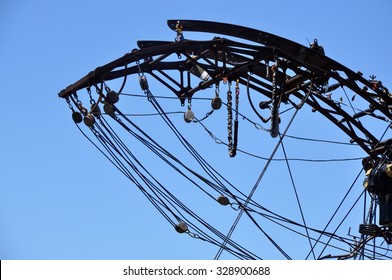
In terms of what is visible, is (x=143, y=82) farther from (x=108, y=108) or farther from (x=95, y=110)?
(x=95, y=110)

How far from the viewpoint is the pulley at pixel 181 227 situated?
18641mm

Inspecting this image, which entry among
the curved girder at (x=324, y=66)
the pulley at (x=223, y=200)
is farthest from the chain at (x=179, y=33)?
the pulley at (x=223, y=200)

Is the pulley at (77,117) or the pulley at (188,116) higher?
the pulley at (188,116)

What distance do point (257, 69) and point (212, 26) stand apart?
2250 millimetres

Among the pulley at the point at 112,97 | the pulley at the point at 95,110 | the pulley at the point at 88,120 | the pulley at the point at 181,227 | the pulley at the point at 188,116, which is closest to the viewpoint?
the pulley at the point at 112,97

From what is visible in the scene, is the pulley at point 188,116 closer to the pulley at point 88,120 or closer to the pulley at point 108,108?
the pulley at point 108,108

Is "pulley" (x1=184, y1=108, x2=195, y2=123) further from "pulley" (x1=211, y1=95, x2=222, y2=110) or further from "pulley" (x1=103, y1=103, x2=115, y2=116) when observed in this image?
"pulley" (x1=103, y1=103, x2=115, y2=116)

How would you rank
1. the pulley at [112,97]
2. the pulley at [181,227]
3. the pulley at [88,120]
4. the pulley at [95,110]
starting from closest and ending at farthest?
the pulley at [112,97] → the pulley at [88,120] → the pulley at [95,110] → the pulley at [181,227]

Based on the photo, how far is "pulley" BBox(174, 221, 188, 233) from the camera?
18.6 m

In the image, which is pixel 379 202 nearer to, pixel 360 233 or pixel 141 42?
pixel 360 233

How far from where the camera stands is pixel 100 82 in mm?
18156

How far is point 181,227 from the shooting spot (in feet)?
61.1

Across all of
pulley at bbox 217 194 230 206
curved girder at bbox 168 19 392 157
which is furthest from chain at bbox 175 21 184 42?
pulley at bbox 217 194 230 206

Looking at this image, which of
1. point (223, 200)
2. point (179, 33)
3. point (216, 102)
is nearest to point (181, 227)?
point (223, 200)
